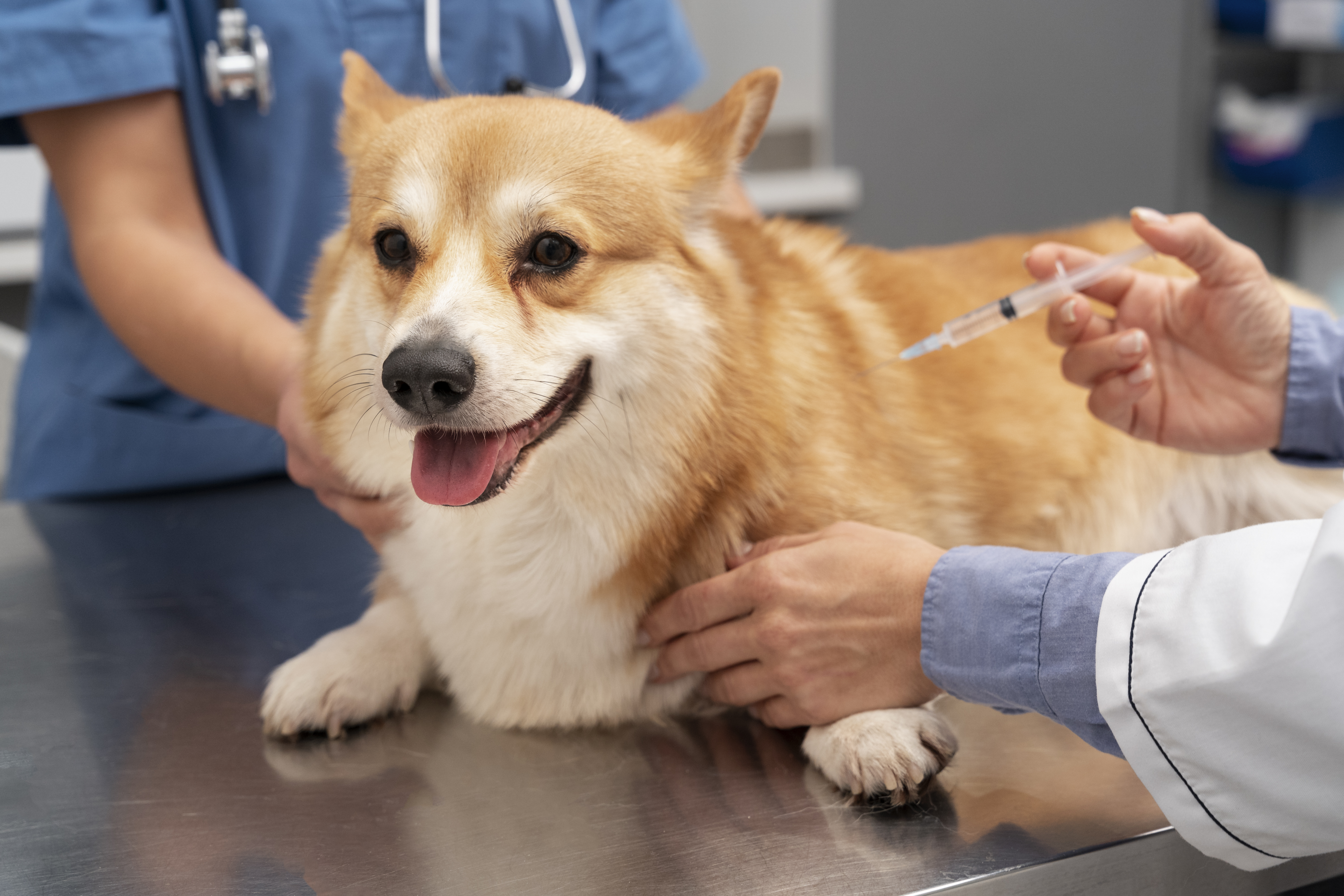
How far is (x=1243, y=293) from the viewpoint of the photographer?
1060 millimetres

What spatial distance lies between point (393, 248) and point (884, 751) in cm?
59

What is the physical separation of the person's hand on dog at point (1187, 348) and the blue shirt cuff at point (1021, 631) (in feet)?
1.30

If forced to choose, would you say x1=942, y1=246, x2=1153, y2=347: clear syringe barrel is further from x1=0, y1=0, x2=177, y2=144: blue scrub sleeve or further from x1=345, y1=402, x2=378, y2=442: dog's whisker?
x1=0, y1=0, x2=177, y2=144: blue scrub sleeve

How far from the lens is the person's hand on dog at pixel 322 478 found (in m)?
0.99

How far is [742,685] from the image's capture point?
35.7 inches

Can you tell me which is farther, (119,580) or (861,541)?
(119,580)

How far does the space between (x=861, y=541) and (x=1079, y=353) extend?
1.30 ft

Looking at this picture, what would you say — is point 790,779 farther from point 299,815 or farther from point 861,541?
point 299,815

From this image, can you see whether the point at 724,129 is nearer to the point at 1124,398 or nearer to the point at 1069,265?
the point at 1069,265

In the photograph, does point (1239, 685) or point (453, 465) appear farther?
point (453, 465)

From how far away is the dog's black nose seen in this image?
80 cm

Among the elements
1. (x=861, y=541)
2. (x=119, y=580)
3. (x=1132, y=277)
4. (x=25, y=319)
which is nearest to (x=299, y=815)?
(x=861, y=541)

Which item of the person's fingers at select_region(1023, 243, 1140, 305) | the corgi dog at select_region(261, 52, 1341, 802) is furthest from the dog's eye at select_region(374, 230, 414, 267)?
the person's fingers at select_region(1023, 243, 1140, 305)

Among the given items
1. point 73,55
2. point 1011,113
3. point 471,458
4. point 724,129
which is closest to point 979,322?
point 724,129
